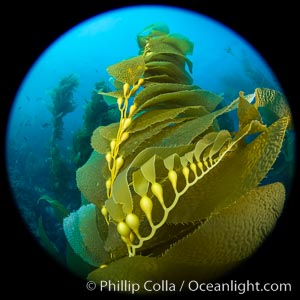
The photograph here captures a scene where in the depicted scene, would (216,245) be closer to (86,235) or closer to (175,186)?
(175,186)

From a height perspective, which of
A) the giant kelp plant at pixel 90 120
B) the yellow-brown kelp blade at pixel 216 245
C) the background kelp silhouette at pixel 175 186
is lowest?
the yellow-brown kelp blade at pixel 216 245

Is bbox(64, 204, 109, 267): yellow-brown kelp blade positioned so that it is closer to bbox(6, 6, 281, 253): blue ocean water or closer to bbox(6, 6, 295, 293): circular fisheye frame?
bbox(6, 6, 295, 293): circular fisheye frame

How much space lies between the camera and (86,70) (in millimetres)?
1300

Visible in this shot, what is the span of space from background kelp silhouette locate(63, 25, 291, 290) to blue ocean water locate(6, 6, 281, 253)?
0.62 ft

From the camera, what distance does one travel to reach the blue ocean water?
1.27 meters

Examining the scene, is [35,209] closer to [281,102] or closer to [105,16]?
[105,16]

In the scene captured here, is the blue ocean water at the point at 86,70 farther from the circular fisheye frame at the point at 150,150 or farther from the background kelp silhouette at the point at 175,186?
the background kelp silhouette at the point at 175,186

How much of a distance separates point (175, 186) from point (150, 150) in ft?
0.34

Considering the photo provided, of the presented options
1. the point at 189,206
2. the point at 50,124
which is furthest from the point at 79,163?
the point at 189,206

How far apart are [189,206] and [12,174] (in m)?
0.65

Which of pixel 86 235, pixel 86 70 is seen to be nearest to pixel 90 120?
pixel 86 70

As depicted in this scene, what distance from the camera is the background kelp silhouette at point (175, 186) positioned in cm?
91

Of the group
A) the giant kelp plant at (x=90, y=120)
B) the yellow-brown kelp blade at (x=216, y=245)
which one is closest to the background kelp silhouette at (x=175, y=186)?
the yellow-brown kelp blade at (x=216, y=245)

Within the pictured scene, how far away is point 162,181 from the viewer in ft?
3.11
